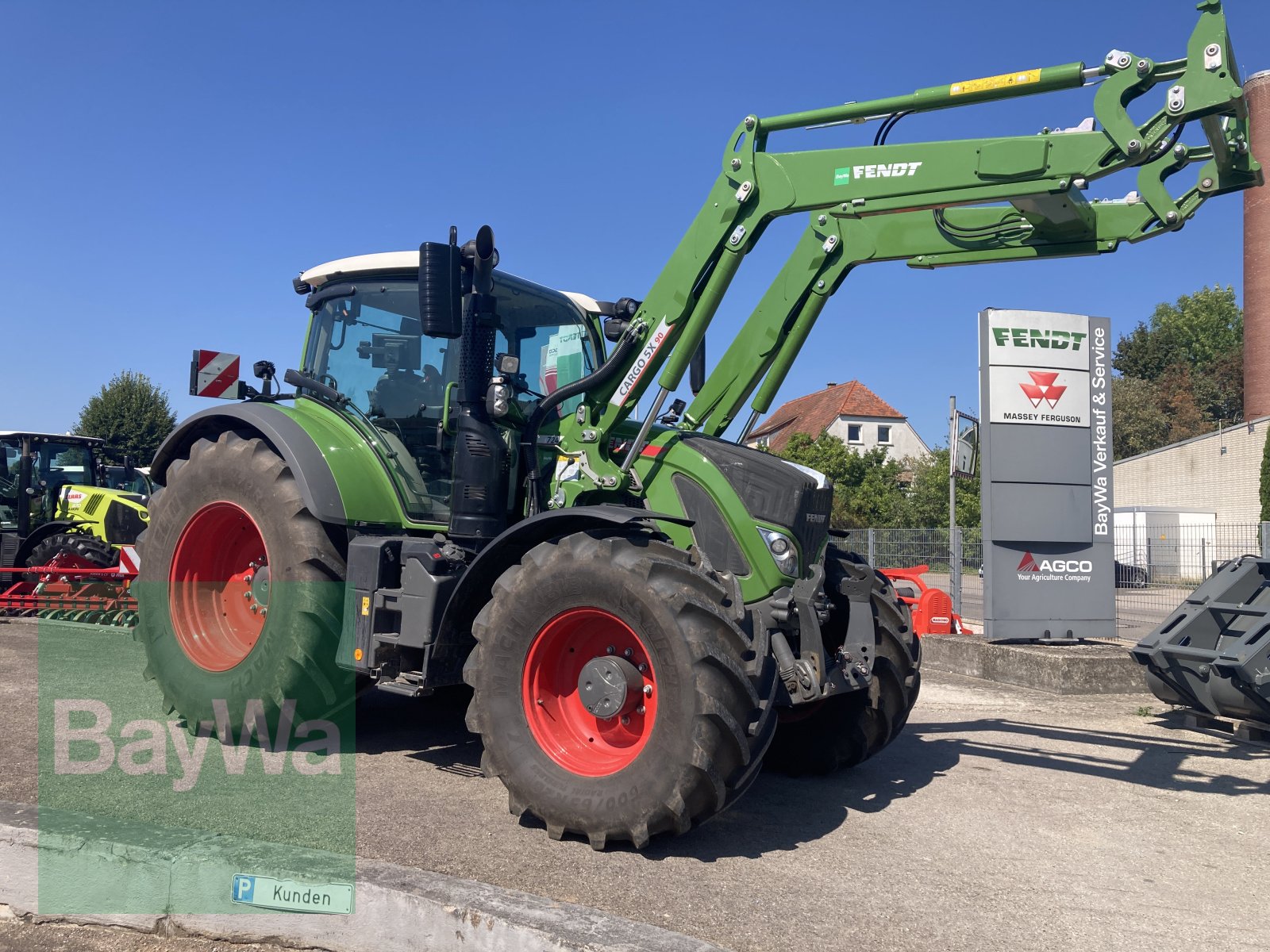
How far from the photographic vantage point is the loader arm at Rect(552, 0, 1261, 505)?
471cm

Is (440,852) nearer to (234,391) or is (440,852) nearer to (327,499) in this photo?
(327,499)

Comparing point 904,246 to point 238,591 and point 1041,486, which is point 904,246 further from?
point 1041,486

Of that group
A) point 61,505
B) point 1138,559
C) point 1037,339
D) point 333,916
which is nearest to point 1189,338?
point 1138,559

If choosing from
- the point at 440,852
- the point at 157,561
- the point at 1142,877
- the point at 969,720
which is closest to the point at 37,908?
the point at 440,852

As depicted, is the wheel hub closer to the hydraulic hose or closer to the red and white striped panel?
the hydraulic hose

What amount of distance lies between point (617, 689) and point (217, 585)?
10.9ft

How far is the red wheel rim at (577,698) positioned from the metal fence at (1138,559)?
8.78 m

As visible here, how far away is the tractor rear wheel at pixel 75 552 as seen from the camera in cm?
1248

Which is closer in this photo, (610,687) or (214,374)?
(610,687)

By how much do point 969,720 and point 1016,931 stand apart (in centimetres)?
429

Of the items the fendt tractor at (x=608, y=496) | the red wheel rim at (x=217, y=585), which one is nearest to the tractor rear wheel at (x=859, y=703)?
the fendt tractor at (x=608, y=496)

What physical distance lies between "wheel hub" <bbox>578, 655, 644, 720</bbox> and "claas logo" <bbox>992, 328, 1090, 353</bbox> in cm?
746

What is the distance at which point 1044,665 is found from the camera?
9.27m

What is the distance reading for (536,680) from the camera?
15.8 ft
